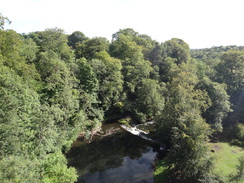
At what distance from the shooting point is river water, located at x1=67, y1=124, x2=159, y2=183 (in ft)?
67.5

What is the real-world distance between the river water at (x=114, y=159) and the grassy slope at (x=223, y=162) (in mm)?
1098

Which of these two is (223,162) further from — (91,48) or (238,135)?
(91,48)

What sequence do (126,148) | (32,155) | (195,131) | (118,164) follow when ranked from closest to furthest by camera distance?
(32,155)
(195,131)
(118,164)
(126,148)

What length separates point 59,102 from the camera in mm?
23781

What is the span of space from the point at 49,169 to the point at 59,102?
1014cm

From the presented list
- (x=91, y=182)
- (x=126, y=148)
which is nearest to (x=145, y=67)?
(x=126, y=148)

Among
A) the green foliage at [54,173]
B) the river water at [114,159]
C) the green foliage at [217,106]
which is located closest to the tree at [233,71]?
the green foliage at [217,106]

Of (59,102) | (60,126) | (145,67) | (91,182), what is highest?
(145,67)

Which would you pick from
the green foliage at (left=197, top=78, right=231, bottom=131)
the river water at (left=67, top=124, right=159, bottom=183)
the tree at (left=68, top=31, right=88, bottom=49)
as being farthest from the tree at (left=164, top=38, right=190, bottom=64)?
the tree at (left=68, top=31, right=88, bottom=49)

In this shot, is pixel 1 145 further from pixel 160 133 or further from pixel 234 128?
pixel 234 128

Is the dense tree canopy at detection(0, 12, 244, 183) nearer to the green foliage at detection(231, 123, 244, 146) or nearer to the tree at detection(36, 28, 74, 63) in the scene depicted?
the tree at detection(36, 28, 74, 63)

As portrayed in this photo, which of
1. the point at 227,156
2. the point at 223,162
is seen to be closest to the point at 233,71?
the point at 227,156

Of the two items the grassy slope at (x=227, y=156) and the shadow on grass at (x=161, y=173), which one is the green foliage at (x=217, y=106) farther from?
the shadow on grass at (x=161, y=173)

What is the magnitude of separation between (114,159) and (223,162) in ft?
51.5
